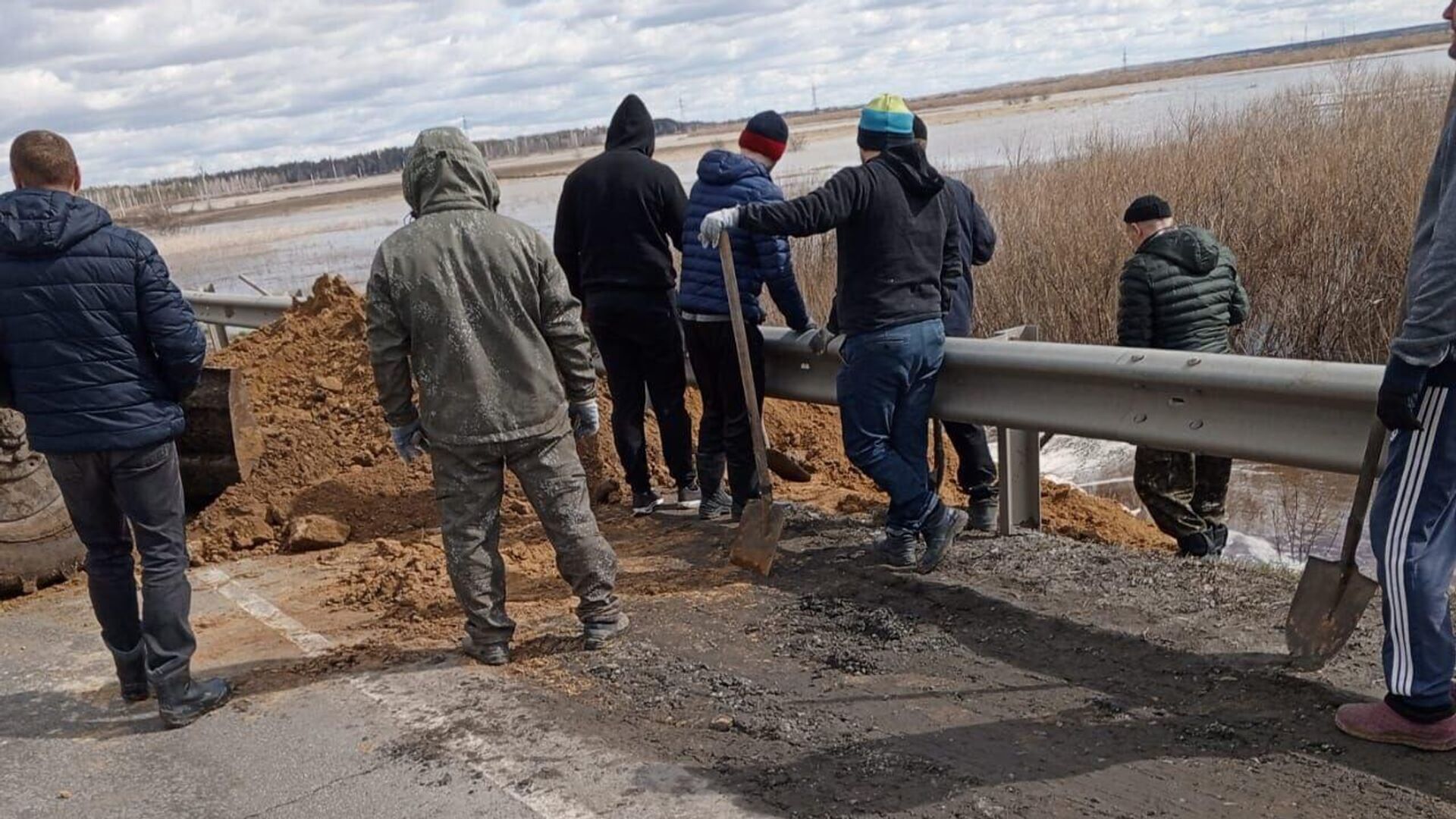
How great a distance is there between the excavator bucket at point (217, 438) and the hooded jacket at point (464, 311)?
3.16 meters

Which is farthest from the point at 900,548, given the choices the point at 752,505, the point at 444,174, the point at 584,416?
the point at 444,174

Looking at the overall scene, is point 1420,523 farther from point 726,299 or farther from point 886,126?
point 726,299

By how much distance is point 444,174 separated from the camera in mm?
4906

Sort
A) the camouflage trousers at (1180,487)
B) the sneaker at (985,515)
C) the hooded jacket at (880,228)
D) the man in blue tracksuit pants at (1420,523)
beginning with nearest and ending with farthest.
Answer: the man in blue tracksuit pants at (1420,523) < the hooded jacket at (880,228) < the sneaker at (985,515) < the camouflage trousers at (1180,487)

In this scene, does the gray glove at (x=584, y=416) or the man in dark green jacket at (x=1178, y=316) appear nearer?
the gray glove at (x=584, y=416)

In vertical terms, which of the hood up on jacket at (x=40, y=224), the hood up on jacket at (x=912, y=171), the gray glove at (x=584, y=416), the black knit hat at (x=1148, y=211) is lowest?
the gray glove at (x=584, y=416)

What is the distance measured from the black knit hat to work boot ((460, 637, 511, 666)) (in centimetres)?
358

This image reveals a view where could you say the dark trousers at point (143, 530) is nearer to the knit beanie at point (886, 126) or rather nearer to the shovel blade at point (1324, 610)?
the knit beanie at point (886, 126)

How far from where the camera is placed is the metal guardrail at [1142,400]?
453 centimetres

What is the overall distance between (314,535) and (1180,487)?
178 inches

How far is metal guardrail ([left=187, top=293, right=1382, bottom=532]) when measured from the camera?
4527mm

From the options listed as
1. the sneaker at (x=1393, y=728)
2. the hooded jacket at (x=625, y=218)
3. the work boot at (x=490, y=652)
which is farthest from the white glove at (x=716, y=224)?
the sneaker at (x=1393, y=728)

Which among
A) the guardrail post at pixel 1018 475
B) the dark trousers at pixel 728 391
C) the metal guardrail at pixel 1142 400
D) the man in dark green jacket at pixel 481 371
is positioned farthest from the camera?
the dark trousers at pixel 728 391

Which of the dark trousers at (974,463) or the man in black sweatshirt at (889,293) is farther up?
the man in black sweatshirt at (889,293)
